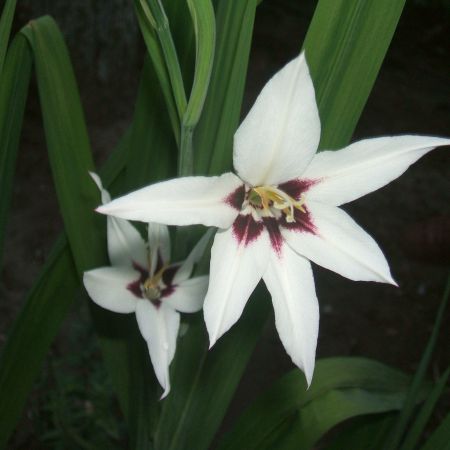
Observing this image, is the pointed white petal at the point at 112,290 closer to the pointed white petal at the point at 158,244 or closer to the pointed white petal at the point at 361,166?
the pointed white petal at the point at 158,244

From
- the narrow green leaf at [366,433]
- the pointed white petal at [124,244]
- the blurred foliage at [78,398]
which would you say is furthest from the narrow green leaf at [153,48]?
the blurred foliage at [78,398]

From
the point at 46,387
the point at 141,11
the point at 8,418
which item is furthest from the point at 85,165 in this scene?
the point at 46,387

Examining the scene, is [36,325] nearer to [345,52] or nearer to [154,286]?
[154,286]

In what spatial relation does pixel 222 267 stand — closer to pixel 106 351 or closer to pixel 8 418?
pixel 106 351

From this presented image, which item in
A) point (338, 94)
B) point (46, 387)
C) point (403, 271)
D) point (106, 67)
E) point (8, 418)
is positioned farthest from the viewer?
point (106, 67)

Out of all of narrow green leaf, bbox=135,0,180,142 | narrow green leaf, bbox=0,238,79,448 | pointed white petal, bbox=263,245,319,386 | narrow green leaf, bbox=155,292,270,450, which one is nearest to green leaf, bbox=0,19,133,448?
narrow green leaf, bbox=0,238,79,448

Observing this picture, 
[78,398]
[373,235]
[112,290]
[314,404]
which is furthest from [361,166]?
[373,235]
